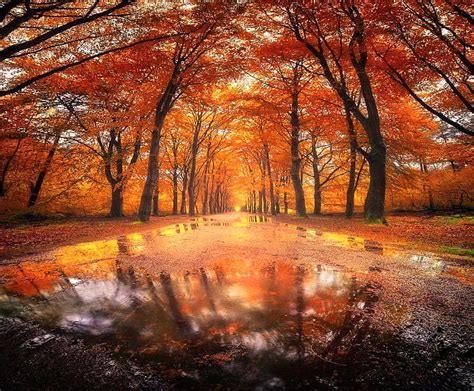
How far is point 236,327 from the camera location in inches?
86.2

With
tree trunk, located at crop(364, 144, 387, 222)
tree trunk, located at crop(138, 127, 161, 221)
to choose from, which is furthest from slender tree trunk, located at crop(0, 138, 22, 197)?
tree trunk, located at crop(364, 144, 387, 222)

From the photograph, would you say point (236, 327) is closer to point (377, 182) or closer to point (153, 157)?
point (377, 182)

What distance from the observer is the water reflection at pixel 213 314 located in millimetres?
1726

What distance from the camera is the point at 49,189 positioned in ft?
62.2

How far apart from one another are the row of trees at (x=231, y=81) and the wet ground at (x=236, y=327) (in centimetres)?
566

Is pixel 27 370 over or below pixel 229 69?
below

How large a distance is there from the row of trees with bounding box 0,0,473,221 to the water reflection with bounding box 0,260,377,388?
5578mm

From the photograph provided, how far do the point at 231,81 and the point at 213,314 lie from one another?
54.7 feet

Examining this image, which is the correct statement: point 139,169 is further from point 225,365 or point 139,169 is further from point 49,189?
point 225,365

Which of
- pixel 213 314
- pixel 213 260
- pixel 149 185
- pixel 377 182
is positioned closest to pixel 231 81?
pixel 149 185

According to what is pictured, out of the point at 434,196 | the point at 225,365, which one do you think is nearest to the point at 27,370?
the point at 225,365

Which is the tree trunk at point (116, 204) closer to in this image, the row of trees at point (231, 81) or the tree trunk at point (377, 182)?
the row of trees at point (231, 81)

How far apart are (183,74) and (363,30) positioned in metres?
8.62

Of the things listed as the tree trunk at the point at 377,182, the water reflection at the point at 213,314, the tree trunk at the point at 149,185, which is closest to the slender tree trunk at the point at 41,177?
the tree trunk at the point at 149,185
